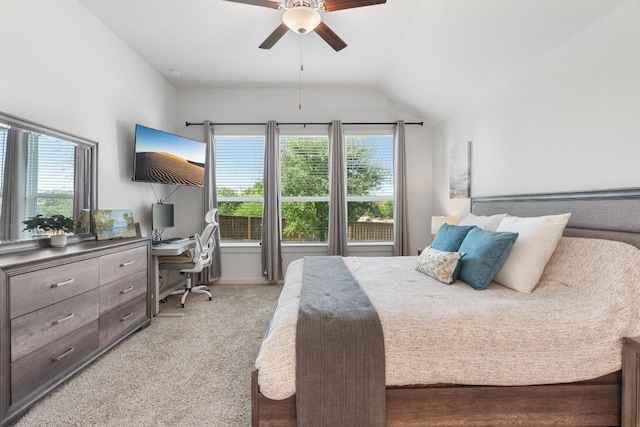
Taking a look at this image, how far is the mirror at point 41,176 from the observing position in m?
1.84

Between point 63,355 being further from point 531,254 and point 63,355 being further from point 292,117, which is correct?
point 292,117

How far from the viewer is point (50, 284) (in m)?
1.70

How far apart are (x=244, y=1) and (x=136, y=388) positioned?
2.66m

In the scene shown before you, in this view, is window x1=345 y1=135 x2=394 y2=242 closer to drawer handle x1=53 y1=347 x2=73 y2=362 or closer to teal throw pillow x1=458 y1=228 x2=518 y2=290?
teal throw pillow x1=458 y1=228 x2=518 y2=290

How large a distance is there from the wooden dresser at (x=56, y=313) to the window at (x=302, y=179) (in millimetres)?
2196

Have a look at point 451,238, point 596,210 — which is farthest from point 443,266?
point 596,210

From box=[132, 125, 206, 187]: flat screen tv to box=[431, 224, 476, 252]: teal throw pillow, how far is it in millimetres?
3045

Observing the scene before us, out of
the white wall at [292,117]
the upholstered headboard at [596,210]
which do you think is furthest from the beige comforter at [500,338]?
the white wall at [292,117]

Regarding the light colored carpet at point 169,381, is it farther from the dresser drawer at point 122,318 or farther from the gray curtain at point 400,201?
the gray curtain at point 400,201

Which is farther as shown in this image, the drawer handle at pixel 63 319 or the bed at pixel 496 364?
the drawer handle at pixel 63 319

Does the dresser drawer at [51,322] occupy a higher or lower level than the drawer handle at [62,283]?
lower

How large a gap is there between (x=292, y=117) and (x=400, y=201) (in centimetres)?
202

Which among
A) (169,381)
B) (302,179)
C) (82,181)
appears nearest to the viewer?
(169,381)

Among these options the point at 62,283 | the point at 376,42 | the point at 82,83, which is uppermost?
the point at 376,42
